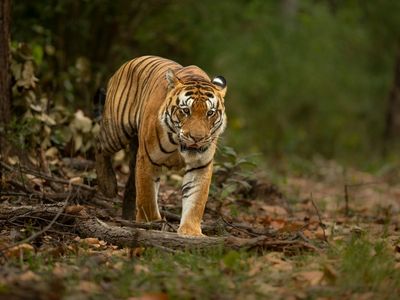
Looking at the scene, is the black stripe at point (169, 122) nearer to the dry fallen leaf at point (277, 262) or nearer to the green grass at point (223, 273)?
the green grass at point (223, 273)

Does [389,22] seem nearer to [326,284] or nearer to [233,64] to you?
[233,64]

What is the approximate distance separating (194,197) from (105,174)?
1.65 m

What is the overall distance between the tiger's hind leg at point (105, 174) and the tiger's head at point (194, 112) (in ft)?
5.13

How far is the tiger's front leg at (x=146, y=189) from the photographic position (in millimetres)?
6898

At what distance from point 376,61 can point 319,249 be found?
17975mm

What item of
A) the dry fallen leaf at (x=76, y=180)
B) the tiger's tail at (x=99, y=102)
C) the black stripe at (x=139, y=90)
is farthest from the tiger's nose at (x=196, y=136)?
the tiger's tail at (x=99, y=102)

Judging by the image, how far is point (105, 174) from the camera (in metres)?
8.07

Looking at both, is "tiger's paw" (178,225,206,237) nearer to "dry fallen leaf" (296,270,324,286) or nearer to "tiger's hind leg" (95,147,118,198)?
"dry fallen leaf" (296,270,324,286)

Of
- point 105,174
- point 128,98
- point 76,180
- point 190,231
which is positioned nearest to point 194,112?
point 190,231

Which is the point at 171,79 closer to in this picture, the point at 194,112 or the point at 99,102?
the point at 194,112

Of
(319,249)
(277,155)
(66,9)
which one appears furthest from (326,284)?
(277,155)

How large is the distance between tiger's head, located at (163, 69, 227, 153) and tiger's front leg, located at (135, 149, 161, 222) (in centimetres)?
44

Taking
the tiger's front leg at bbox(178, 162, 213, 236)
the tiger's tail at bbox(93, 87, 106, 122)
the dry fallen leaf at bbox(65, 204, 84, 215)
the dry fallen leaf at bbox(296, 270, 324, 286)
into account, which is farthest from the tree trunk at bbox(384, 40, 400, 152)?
the dry fallen leaf at bbox(296, 270, 324, 286)

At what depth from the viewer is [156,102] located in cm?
691
